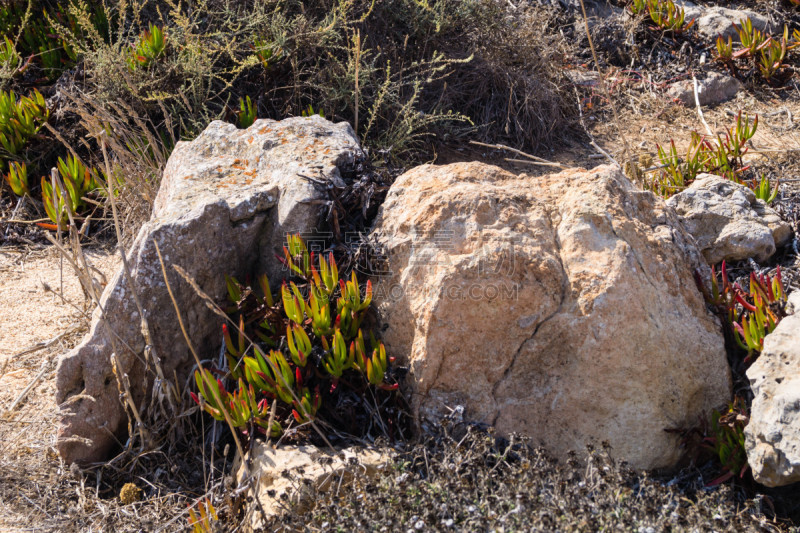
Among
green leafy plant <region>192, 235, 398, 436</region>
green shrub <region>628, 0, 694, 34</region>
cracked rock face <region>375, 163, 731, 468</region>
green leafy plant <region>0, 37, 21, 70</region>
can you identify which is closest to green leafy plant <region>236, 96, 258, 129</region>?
green leafy plant <region>0, 37, 21, 70</region>

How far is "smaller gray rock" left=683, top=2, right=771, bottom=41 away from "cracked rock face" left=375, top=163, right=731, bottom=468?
207 inches

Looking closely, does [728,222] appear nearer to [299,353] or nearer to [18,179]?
[299,353]

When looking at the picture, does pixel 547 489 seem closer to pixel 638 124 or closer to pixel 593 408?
pixel 593 408

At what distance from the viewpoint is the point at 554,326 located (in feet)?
9.09

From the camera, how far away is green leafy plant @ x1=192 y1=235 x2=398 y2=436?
9.05 ft

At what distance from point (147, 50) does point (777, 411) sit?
15.3 feet

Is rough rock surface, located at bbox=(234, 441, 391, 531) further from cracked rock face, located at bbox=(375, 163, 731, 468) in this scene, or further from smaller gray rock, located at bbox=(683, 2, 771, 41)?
smaller gray rock, located at bbox=(683, 2, 771, 41)

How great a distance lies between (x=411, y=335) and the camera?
291 cm

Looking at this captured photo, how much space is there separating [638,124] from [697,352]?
399 centimetres

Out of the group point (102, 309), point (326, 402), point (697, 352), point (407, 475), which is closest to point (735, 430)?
point (697, 352)

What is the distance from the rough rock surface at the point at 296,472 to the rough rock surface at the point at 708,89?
5.34 metres

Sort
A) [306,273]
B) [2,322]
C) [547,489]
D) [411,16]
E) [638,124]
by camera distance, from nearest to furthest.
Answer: [547,489] < [306,273] < [2,322] < [411,16] < [638,124]

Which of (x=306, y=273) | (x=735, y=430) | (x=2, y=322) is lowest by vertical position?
(x=735, y=430)

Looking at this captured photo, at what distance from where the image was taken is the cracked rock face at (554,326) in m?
2.74
